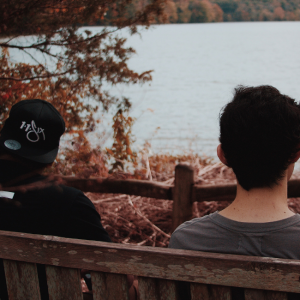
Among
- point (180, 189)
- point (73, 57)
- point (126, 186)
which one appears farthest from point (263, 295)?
point (73, 57)

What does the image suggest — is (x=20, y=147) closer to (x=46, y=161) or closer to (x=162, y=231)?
(x=46, y=161)

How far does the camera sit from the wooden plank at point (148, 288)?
123cm

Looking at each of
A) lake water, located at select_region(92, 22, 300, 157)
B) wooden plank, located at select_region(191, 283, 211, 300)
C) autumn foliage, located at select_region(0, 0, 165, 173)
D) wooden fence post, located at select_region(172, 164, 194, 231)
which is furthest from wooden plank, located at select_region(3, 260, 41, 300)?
lake water, located at select_region(92, 22, 300, 157)

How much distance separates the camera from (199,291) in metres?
1.18

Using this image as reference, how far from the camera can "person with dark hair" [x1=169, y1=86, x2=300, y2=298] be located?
1.09 metres

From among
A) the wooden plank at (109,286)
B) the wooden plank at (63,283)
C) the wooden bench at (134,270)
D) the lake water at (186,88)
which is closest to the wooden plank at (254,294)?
the wooden bench at (134,270)

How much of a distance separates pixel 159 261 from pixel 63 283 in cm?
42

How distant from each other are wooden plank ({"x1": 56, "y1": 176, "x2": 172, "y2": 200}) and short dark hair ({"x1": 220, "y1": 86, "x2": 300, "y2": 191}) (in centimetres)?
212

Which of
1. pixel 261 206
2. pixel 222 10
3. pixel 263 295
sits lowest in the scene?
pixel 263 295

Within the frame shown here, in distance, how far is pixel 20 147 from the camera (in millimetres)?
1567

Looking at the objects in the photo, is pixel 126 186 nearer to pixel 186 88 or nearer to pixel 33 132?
pixel 33 132

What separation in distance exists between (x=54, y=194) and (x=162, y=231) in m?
2.55

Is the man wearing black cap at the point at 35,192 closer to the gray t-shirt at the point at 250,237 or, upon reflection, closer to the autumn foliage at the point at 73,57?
the gray t-shirt at the point at 250,237

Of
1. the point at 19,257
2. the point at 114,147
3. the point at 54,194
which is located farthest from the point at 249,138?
the point at 114,147
